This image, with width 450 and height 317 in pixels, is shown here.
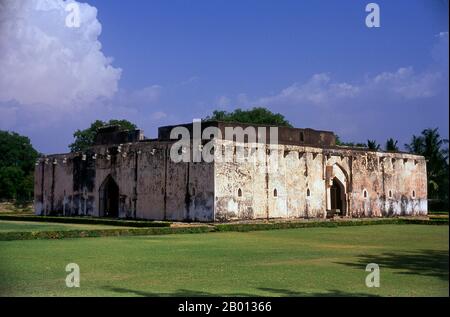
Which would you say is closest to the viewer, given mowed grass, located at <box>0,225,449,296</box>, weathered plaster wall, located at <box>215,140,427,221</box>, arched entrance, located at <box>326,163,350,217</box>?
mowed grass, located at <box>0,225,449,296</box>

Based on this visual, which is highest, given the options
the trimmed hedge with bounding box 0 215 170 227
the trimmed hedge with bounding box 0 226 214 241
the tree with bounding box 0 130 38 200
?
the tree with bounding box 0 130 38 200

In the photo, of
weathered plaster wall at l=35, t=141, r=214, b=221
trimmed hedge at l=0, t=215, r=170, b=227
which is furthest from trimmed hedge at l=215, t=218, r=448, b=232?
weathered plaster wall at l=35, t=141, r=214, b=221

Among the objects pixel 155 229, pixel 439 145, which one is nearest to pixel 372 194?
pixel 439 145

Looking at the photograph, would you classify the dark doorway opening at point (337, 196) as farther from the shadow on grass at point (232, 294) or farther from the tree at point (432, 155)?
the shadow on grass at point (232, 294)

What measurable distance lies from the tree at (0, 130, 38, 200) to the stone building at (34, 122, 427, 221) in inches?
1027

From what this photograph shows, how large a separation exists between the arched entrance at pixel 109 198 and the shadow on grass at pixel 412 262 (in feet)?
72.6

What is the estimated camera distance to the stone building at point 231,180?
1035 inches

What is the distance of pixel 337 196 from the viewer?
3306 cm

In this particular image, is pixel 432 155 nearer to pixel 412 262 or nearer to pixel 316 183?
pixel 316 183

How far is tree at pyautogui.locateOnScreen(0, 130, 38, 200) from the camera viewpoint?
61188mm

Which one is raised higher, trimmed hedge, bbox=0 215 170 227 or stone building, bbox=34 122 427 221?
stone building, bbox=34 122 427 221

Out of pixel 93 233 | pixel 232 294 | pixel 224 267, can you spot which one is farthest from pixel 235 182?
pixel 232 294

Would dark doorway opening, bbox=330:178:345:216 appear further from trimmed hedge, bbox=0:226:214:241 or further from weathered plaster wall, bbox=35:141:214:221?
trimmed hedge, bbox=0:226:214:241

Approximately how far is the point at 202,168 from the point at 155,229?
7.23 metres
